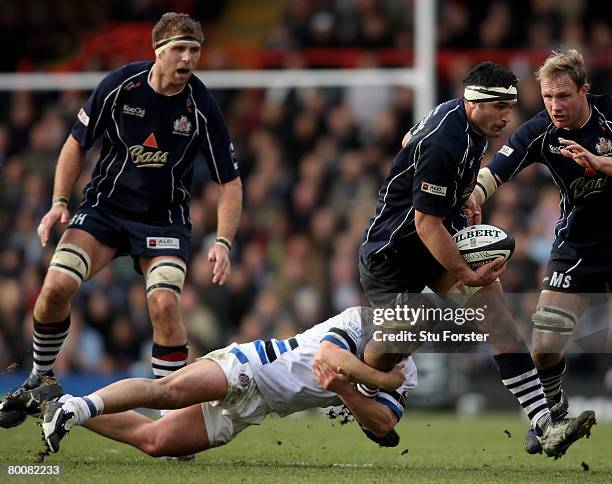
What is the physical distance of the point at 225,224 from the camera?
26.9 feet

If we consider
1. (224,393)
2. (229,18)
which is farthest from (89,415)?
(229,18)

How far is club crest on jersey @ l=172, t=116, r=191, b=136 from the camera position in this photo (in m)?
8.20

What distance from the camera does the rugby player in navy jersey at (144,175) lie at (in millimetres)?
8016

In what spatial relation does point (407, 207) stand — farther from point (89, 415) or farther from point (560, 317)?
point (89, 415)

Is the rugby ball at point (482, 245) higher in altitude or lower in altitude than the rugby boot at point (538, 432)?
higher

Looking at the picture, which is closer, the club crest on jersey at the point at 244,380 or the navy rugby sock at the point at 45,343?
the club crest on jersey at the point at 244,380

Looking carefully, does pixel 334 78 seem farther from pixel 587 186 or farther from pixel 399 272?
pixel 399 272

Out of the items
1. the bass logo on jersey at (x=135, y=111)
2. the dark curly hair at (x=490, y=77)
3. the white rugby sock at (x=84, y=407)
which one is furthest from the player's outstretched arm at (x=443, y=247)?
the bass logo on jersey at (x=135, y=111)

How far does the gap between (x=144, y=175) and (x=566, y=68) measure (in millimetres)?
2754

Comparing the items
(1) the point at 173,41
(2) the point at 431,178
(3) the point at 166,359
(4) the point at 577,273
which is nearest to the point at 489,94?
(2) the point at 431,178

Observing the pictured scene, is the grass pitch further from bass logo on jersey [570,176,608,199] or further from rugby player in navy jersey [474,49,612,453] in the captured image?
bass logo on jersey [570,176,608,199]

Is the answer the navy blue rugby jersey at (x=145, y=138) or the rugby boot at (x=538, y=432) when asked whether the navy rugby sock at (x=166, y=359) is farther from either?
the rugby boot at (x=538, y=432)

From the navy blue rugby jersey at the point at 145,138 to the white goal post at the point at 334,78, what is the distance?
5006 mm

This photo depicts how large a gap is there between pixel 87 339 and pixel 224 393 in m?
7.08
